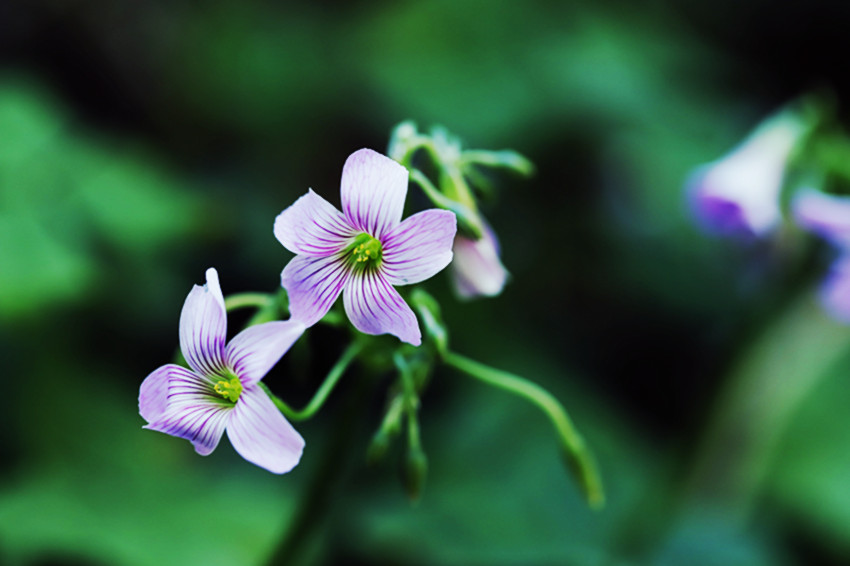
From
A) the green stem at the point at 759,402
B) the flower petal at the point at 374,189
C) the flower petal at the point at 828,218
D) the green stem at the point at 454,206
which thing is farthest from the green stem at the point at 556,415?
the green stem at the point at 759,402

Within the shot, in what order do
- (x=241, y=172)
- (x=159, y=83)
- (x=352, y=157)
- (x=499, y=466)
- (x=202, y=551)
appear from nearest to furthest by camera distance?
(x=352, y=157) → (x=202, y=551) → (x=499, y=466) → (x=241, y=172) → (x=159, y=83)

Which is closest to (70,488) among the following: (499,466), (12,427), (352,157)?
(12,427)

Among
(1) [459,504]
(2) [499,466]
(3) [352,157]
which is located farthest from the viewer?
(2) [499,466]

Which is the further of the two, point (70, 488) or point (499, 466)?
point (499, 466)

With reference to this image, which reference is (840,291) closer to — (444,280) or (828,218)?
(828,218)

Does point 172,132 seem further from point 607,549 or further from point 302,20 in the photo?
point 607,549

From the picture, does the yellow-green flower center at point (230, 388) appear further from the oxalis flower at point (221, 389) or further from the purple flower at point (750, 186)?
the purple flower at point (750, 186)

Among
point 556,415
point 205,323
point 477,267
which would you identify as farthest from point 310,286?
point 556,415
